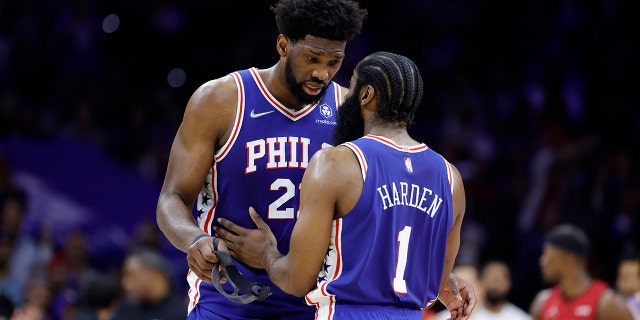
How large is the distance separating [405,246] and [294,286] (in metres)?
0.48

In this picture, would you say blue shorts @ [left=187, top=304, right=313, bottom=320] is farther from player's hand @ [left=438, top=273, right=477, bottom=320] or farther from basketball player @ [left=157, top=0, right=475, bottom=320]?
player's hand @ [left=438, top=273, right=477, bottom=320]

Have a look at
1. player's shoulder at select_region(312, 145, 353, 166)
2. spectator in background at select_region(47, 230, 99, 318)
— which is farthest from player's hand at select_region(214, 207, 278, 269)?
spectator in background at select_region(47, 230, 99, 318)

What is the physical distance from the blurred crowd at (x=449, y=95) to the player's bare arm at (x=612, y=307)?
1970mm

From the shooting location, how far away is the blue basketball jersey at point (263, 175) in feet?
15.9

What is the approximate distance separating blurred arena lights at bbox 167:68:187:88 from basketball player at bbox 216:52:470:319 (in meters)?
10.4

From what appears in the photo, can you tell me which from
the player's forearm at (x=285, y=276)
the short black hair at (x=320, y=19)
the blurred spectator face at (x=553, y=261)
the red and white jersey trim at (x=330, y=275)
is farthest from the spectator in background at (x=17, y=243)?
the red and white jersey trim at (x=330, y=275)

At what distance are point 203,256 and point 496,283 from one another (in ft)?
19.2

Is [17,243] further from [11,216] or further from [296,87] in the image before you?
[296,87]

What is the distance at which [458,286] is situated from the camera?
16.3 ft

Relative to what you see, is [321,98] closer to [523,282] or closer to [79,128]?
[523,282]

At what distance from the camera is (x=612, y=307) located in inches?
339

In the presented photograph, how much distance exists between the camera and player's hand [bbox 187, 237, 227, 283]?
170 inches

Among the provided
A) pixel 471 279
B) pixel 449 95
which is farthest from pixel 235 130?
pixel 449 95

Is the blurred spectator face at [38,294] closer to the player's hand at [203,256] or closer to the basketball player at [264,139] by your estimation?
the basketball player at [264,139]
